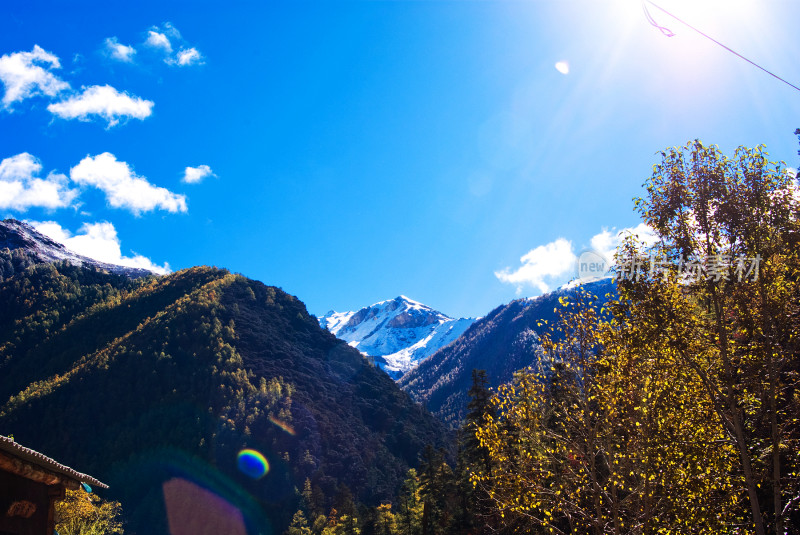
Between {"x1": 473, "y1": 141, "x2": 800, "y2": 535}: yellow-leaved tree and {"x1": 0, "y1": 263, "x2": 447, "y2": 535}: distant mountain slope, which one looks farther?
{"x1": 0, "y1": 263, "x2": 447, "y2": 535}: distant mountain slope

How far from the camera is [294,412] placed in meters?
122

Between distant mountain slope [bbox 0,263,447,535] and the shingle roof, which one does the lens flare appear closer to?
A: distant mountain slope [bbox 0,263,447,535]

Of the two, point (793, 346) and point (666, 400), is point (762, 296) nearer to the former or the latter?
point (793, 346)

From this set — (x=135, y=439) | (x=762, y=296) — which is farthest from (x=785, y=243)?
(x=135, y=439)

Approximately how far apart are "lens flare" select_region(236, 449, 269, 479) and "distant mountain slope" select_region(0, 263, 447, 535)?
1.52 m

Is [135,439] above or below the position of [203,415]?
below

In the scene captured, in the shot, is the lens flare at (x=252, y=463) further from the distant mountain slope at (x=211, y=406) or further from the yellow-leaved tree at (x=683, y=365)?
the yellow-leaved tree at (x=683, y=365)

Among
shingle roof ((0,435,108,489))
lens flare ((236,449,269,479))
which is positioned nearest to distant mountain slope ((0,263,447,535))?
lens flare ((236,449,269,479))

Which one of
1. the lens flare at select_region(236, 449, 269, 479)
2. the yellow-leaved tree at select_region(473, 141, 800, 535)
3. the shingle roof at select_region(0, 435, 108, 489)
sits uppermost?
the yellow-leaved tree at select_region(473, 141, 800, 535)

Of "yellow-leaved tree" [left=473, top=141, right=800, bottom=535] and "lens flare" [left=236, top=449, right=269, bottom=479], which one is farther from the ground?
"yellow-leaved tree" [left=473, top=141, right=800, bottom=535]

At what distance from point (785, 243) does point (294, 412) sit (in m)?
126

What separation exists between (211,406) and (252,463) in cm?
2242

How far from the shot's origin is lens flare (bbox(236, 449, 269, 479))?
10325cm

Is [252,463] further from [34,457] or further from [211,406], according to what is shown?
[34,457]
